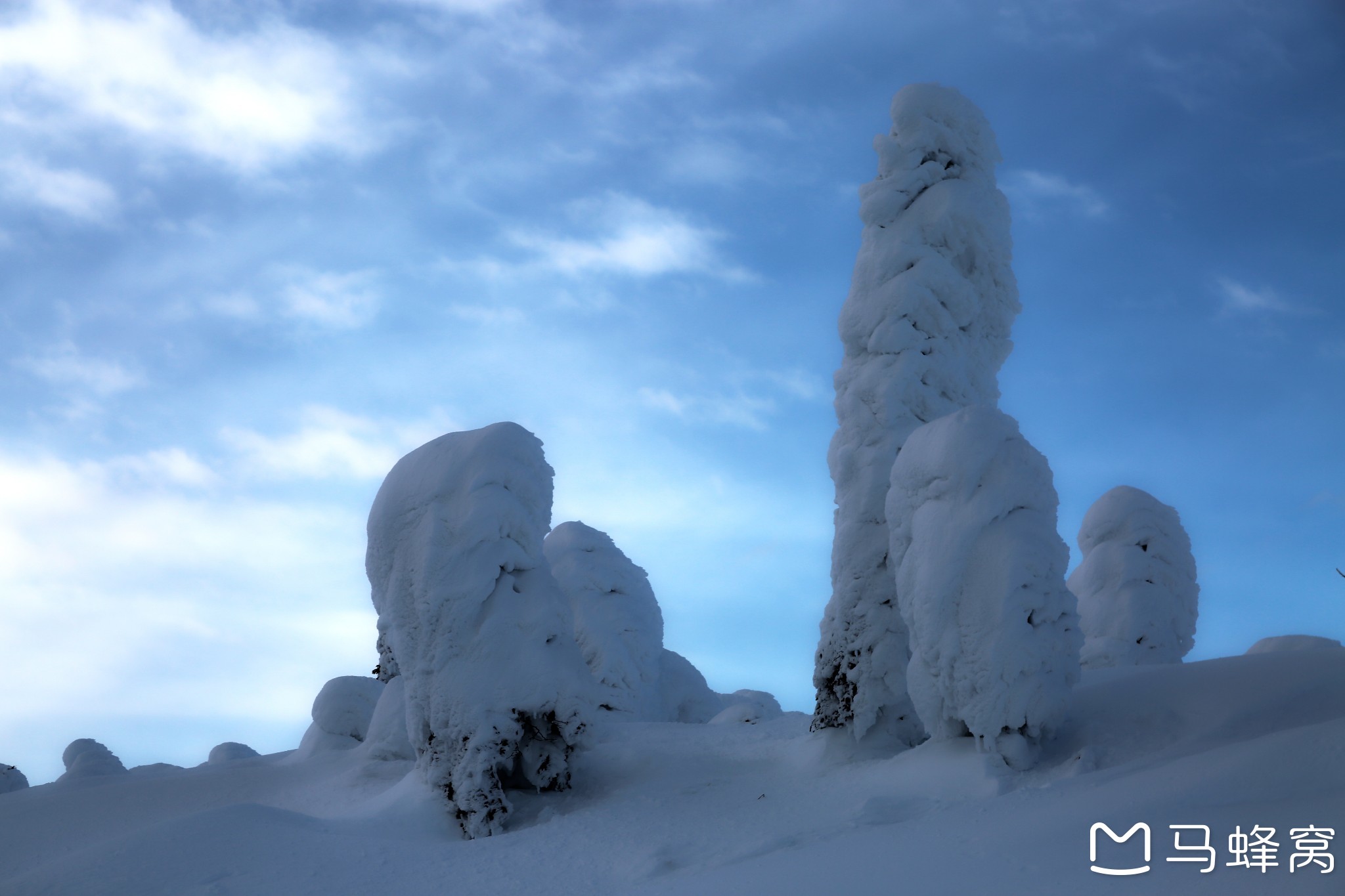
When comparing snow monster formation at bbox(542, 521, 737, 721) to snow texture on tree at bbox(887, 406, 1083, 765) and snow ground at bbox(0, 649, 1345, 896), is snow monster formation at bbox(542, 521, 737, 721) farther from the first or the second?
snow texture on tree at bbox(887, 406, 1083, 765)

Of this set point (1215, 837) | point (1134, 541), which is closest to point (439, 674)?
point (1215, 837)

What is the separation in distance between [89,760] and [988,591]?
17459mm

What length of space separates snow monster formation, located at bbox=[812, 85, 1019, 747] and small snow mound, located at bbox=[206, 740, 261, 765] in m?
14.7

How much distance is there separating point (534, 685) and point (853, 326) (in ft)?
20.8

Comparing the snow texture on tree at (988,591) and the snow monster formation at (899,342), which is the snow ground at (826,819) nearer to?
the snow texture on tree at (988,591)

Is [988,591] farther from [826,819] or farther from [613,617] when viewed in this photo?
[613,617]

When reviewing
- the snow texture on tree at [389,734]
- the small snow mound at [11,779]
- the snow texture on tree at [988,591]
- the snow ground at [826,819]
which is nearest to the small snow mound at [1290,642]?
the snow ground at [826,819]

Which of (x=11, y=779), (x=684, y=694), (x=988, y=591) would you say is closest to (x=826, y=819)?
(x=988, y=591)

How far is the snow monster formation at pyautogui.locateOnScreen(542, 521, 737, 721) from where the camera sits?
2022 cm

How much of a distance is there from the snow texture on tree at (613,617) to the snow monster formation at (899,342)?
705 cm

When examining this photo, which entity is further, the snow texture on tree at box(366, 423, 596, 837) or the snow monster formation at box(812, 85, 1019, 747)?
the snow monster formation at box(812, 85, 1019, 747)

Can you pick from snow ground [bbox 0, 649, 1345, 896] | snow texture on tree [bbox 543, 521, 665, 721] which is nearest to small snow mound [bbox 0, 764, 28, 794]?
snow ground [bbox 0, 649, 1345, 896]

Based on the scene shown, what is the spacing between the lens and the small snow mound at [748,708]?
1867cm

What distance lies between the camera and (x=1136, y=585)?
19.4m
